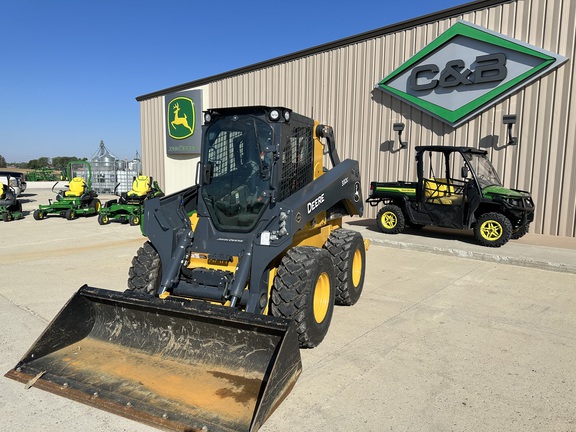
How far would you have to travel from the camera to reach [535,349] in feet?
12.4

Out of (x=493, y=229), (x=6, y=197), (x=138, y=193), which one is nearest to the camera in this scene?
(x=493, y=229)

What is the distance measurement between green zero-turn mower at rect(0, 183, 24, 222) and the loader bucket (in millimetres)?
11066

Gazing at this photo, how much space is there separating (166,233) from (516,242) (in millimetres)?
7253

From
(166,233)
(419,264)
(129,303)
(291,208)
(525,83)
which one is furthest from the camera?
(525,83)

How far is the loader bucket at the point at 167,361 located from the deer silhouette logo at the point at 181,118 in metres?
14.2

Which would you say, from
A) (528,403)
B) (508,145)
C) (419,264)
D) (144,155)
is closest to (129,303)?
(528,403)

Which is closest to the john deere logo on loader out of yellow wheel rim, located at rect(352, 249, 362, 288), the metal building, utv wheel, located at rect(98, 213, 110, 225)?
the metal building

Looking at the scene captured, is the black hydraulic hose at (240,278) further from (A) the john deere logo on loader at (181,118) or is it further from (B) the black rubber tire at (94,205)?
(A) the john deere logo on loader at (181,118)

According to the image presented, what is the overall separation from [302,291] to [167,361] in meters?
1.17

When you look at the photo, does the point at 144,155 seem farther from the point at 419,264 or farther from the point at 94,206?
the point at 419,264

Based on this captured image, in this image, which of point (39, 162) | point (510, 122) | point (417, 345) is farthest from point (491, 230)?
point (39, 162)

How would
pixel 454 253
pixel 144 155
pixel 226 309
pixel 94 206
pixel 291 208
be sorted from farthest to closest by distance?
pixel 144 155 < pixel 94 206 < pixel 454 253 < pixel 291 208 < pixel 226 309

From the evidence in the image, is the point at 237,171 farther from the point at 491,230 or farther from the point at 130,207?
the point at 130,207

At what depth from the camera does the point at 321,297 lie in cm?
397
